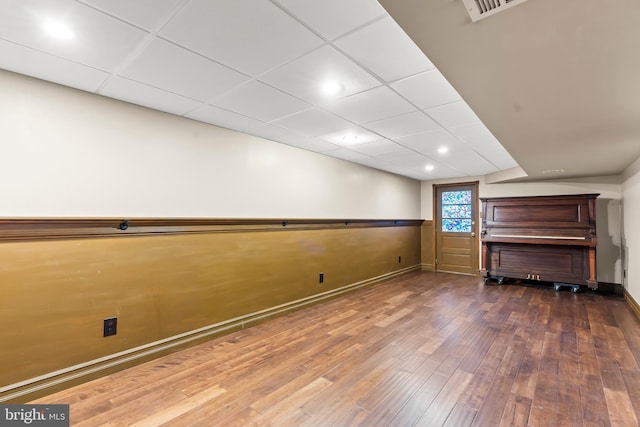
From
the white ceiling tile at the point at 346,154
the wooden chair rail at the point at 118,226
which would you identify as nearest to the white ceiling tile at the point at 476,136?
the white ceiling tile at the point at 346,154

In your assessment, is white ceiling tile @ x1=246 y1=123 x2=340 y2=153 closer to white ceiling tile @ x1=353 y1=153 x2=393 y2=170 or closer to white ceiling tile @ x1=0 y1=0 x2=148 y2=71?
white ceiling tile @ x1=353 y1=153 x2=393 y2=170

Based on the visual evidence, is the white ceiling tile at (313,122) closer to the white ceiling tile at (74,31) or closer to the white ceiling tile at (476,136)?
the white ceiling tile at (476,136)

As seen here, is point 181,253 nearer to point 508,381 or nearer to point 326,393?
point 326,393

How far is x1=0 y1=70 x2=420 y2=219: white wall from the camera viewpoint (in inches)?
80.1

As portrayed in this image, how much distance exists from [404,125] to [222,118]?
187 cm

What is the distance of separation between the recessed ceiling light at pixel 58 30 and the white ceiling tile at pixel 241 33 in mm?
485

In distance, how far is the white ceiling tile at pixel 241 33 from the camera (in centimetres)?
142

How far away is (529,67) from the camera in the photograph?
4.98 ft

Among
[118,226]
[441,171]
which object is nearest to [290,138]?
[118,226]

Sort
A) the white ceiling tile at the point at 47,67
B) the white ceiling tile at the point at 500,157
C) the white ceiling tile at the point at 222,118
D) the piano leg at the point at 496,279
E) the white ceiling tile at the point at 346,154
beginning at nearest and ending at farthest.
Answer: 1. the white ceiling tile at the point at 47,67
2. the white ceiling tile at the point at 222,118
3. the white ceiling tile at the point at 500,157
4. the white ceiling tile at the point at 346,154
5. the piano leg at the point at 496,279

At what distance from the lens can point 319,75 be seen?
6.79ft

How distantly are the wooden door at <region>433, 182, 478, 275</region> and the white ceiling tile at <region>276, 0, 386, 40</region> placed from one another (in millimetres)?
5750

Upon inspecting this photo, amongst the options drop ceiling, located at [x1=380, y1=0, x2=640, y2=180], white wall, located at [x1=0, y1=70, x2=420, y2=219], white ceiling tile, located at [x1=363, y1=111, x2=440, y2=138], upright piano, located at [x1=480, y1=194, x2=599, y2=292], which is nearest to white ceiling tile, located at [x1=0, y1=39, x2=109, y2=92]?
white wall, located at [x1=0, y1=70, x2=420, y2=219]

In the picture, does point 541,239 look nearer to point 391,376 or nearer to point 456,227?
point 456,227
